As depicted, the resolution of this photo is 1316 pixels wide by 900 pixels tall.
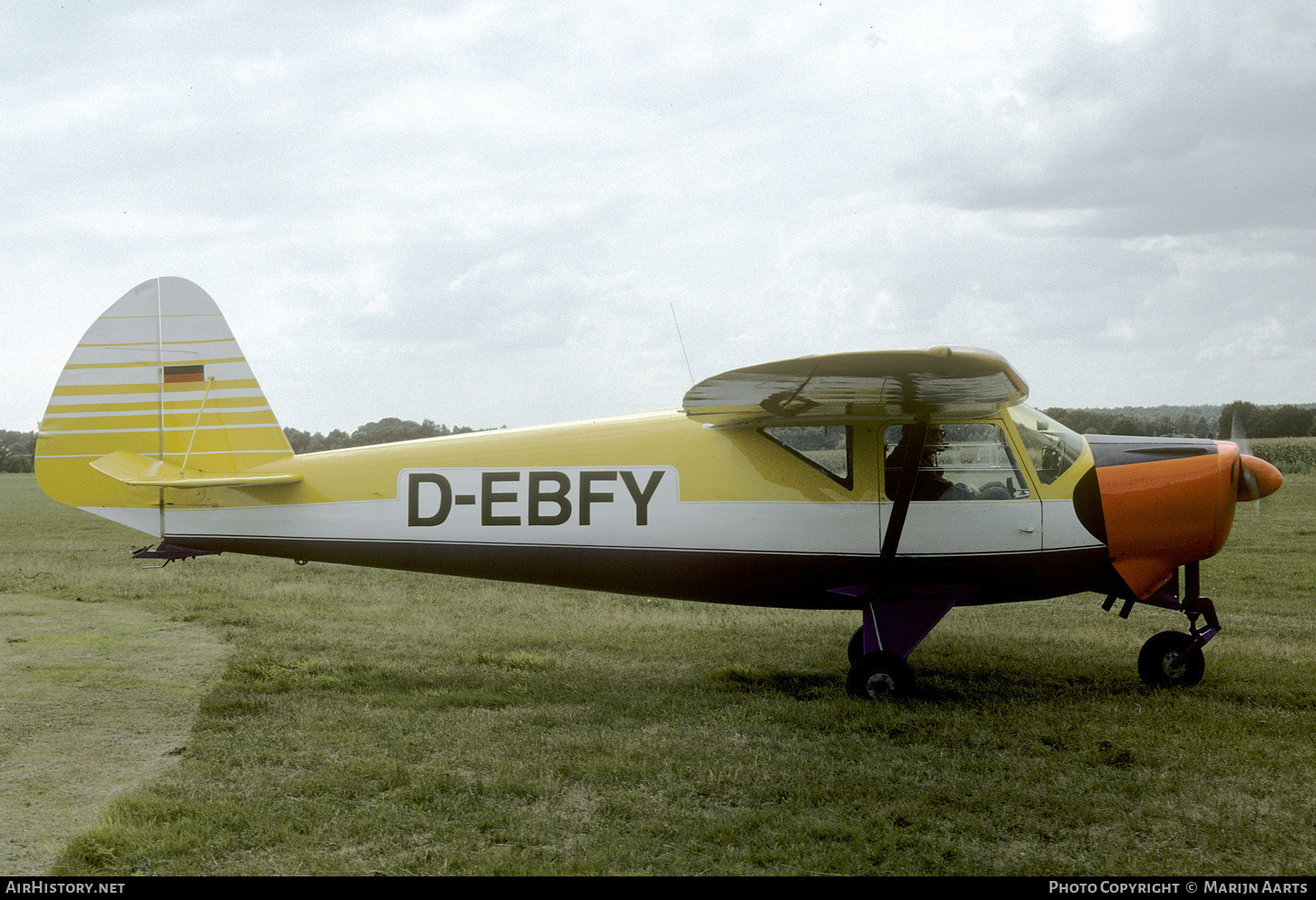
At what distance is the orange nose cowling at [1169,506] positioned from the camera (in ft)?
21.1

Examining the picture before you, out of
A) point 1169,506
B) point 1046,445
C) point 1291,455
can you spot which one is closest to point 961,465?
point 1046,445

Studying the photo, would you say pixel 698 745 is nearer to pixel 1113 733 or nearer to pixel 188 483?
pixel 1113 733

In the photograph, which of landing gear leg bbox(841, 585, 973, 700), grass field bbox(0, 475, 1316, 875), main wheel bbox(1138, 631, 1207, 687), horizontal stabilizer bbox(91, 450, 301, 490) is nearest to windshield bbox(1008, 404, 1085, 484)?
landing gear leg bbox(841, 585, 973, 700)

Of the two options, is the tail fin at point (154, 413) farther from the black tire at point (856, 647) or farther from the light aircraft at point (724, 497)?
the black tire at point (856, 647)

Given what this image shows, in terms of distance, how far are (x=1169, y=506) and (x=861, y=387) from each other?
270 cm

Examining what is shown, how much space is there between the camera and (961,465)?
6.55 m

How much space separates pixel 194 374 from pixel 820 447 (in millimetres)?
5245

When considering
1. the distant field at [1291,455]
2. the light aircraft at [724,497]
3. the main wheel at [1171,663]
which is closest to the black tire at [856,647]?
the light aircraft at [724,497]

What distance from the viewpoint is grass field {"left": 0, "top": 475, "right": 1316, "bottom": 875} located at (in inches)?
156

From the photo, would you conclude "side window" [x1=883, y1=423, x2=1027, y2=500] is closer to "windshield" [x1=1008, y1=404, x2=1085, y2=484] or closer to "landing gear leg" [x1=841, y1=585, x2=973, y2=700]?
"windshield" [x1=1008, y1=404, x2=1085, y2=484]

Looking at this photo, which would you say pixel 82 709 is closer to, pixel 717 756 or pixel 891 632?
pixel 717 756

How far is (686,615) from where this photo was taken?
32.8ft

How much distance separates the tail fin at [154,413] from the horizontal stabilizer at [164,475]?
0.01m

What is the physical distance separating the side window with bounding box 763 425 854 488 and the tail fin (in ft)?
13.5
